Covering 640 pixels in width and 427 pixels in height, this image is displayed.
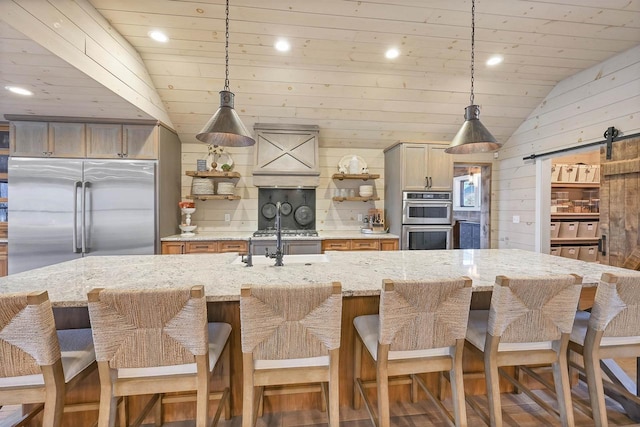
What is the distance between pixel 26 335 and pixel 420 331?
5.26ft

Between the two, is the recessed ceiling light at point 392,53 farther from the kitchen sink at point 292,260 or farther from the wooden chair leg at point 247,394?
the wooden chair leg at point 247,394

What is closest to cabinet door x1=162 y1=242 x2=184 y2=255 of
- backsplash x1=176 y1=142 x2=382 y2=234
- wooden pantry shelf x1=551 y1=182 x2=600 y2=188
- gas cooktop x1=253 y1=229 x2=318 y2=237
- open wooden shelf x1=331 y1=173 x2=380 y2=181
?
backsplash x1=176 y1=142 x2=382 y2=234

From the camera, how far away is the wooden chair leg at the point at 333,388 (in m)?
1.28

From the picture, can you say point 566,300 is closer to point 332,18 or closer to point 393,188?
point 332,18

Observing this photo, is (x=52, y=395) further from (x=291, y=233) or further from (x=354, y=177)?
(x=354, y=177)

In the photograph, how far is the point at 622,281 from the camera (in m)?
1.36

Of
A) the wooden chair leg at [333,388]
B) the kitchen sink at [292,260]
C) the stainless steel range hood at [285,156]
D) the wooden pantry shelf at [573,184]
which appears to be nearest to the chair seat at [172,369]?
the wooden chair leg at [333,388]

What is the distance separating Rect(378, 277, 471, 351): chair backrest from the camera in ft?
4.09

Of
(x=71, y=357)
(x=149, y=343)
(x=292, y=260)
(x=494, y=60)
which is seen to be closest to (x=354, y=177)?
(x=494, y=60)

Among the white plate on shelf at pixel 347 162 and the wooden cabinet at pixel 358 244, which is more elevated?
the white plate on shelf at pixel 347 162

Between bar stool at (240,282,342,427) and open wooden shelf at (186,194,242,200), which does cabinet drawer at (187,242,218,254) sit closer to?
open wooden shelf at (186,194,242,200)

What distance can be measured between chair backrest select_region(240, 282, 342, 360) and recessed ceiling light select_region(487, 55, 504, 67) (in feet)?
10.6

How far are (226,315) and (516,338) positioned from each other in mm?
1534

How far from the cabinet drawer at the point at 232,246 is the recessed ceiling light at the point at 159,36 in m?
2.25
